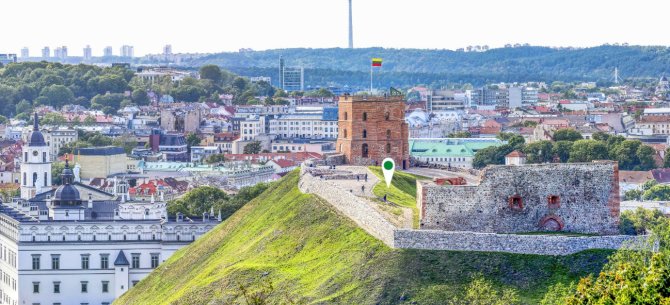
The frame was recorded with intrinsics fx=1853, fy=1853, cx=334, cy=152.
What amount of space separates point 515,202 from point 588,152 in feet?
273

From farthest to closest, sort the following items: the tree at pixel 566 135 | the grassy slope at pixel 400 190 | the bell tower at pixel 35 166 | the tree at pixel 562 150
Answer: the tree at pixel 566 135 → the tree at pixel 562 150 → the bell tower at pixel 35 166 → the grassy slope at pixel 400 190

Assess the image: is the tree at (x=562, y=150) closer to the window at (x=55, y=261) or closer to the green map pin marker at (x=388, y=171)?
the window at (x=55, y=261)

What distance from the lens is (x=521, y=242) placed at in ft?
162

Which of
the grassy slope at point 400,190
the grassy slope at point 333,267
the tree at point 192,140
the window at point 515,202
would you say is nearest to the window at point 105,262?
the grassy slope at point 400,190

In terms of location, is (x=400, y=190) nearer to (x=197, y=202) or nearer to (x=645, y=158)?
(x=197, y=202)

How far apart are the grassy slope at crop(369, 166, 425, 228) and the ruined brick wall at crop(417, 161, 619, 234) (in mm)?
1192

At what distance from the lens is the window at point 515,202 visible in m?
51.5

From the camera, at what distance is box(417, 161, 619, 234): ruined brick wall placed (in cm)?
5144

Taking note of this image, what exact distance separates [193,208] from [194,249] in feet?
100

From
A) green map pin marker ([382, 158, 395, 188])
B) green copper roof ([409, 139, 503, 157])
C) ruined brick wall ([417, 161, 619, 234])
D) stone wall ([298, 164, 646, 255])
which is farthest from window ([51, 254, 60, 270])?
green copper roof ([409, 139, 503, 157])

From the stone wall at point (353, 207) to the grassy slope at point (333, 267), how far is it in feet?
0.96

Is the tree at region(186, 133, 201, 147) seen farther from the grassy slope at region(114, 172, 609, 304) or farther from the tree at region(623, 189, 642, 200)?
the grassy slope at region(114, 172, 609, 304)

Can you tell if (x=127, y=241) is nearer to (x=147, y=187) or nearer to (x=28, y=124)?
(x=147, y=187)

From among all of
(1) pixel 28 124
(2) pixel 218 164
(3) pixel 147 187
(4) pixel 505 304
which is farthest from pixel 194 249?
(1) pixel 28 124
